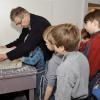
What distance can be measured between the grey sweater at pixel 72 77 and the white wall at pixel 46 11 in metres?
1.13

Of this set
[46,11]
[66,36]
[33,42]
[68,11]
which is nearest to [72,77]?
[66,36]

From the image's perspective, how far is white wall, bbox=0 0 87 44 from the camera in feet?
6.98

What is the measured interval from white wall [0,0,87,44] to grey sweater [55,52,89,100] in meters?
1.13

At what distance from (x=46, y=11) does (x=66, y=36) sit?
1225 millimetres

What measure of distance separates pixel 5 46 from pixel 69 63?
1.12 metres

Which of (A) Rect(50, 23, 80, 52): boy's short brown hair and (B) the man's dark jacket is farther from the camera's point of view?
(B) the man's dark jacket

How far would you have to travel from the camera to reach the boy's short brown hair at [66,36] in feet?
3.84

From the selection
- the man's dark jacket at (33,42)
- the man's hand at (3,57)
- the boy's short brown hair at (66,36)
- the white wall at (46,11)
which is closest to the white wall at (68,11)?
the white wall at (46,11)

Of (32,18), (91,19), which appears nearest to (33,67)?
(32,18)

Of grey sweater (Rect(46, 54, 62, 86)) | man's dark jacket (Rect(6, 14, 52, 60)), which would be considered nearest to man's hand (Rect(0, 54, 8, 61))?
man's dark jacket (Rect(6, 14, 52, 60))

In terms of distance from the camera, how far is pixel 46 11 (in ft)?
7.62

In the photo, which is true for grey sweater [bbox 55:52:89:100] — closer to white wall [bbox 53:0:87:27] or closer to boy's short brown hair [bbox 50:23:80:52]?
boy's short brown hair [bbox 50:23:80:52]

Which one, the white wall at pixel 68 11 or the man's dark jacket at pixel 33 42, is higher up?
the white wall at pixel 68 11

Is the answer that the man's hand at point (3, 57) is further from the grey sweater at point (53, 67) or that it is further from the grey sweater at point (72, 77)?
the grey sweater at point (72, 77)
